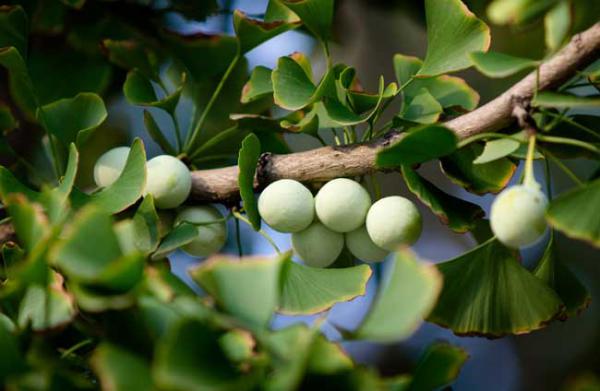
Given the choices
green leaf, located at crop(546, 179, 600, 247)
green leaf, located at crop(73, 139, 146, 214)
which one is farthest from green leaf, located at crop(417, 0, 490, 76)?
green leaf, located at crop(73, 139, 146, 214)

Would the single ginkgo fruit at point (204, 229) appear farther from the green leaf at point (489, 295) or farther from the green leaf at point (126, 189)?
the green leaf at point (489, 295)

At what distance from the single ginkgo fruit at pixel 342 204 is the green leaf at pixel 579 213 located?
244mm

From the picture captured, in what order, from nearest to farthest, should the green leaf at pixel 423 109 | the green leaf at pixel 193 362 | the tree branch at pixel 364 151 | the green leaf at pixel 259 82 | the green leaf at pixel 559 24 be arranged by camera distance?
1. the green leaf at pixel 193 362
2. the green leaf at pixel 559 24
3. the tree branch at pixel 364 151
4. the green leaf at pixel 423 109
5. the green leaf at pixel 259 82

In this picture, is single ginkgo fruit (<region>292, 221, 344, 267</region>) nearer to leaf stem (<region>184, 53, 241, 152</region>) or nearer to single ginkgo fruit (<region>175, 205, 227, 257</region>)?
single ginkgo fruit (<region>175, 205, 227, 257</region>)

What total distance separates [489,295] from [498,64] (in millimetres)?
287

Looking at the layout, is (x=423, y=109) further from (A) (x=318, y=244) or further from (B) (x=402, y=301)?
(B) (x=402, y=301)

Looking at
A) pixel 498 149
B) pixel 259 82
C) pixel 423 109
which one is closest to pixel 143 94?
pixel 259 82

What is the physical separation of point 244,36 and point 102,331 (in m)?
0.50

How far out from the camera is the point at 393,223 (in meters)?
0.83

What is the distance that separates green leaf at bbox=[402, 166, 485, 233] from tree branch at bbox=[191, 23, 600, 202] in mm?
62

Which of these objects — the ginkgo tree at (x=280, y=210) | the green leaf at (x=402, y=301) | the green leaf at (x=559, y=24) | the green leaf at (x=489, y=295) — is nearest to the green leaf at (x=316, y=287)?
the ginkgo tree at (x=280, y=210)

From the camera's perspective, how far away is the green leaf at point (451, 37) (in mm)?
863

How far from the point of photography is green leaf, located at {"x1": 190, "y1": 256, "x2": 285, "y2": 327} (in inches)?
21.9

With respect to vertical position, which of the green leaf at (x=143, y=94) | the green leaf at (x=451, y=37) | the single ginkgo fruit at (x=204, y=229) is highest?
the green leaf at (x=451, y=37)
